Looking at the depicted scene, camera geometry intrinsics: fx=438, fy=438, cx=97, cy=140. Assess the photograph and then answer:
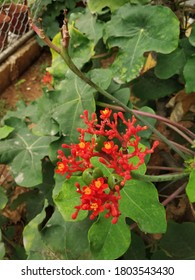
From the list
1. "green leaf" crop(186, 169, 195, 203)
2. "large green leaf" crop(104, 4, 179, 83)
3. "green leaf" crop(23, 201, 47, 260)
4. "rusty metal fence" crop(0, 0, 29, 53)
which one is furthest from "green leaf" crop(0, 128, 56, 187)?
"rusty metal fence" crop(0, 0, 29, 53)

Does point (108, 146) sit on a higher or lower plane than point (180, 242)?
higher

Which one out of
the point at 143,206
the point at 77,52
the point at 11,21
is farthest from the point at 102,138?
the point at 11,21

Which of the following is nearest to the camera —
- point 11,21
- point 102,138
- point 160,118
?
point 102,138

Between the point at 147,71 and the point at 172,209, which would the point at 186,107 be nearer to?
the point at 147,71

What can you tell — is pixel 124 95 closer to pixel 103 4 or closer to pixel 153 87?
pixel 153 87

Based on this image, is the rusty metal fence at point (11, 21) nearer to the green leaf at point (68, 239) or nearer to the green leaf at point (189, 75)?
the green leaf at point (189, 75)

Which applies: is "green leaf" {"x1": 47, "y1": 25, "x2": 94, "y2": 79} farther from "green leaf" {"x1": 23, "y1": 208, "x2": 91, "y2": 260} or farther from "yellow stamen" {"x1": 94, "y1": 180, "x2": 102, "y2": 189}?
"yellow stamen" {"x1": 94, "y1": 180, "x2": 102, "y2": 189}

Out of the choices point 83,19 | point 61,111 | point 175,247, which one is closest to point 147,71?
point 83,19
